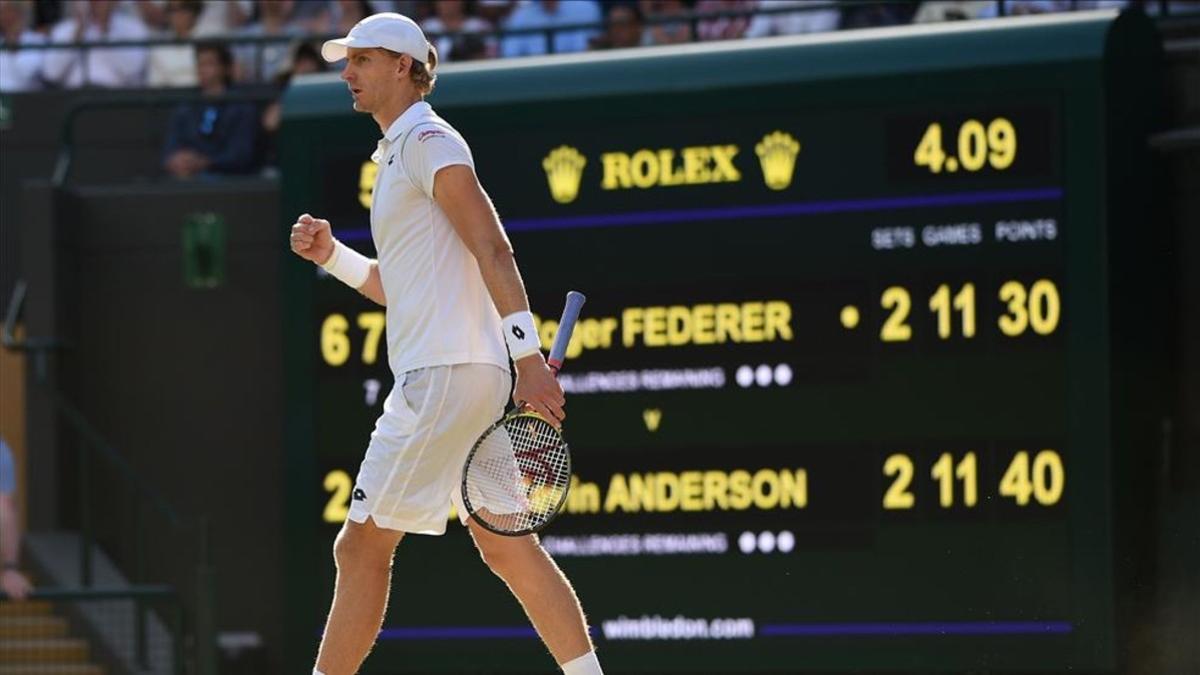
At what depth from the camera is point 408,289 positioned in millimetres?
6383

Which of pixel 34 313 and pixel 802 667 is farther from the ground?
pixel 34 313

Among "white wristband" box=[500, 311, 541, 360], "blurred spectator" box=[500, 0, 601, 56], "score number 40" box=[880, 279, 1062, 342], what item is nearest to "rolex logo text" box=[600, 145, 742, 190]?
"score number 40" box=[880, 279, 1062, 342]

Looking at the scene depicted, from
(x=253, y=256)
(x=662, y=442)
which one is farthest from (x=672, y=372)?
(x=253, y=256)

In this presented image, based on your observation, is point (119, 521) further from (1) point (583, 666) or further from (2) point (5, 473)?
(1) point (583, 666)

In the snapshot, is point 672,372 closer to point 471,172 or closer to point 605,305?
point 605,305

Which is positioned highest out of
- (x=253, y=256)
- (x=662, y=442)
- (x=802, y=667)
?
(x=253, y=256)

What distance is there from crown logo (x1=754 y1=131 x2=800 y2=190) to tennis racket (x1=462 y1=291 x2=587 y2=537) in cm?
388

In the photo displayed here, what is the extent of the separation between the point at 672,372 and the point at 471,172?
4104 millimetres

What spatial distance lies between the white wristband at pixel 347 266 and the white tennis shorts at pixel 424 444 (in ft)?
1.85

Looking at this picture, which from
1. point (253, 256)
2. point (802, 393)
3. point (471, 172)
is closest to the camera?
point (471, 172)

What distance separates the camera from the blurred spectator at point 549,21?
12.8m

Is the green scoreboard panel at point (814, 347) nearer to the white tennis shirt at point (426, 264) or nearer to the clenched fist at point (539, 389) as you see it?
the white tennis shirt at point (426, 264)

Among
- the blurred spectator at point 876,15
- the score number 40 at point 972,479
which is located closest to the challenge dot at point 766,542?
the score number 40 at point 972,479

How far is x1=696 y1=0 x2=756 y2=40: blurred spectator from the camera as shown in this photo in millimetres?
12547
